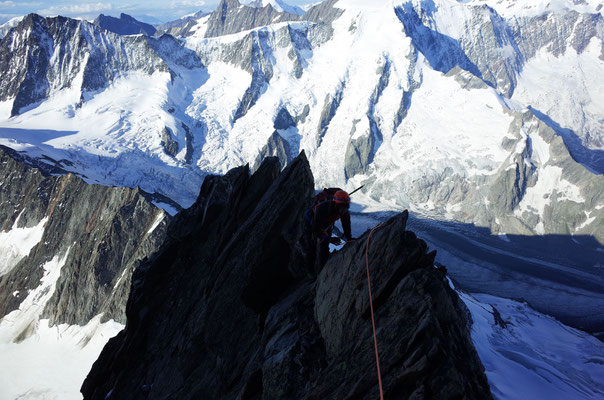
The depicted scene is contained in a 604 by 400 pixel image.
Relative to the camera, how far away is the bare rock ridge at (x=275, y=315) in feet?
30.6

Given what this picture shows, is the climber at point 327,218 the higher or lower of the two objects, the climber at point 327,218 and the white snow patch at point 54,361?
the higher

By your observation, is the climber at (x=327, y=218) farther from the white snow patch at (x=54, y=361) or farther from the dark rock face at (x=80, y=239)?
the white snow patch at (x=54, y=361)

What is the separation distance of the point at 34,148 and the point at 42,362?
10388 cm

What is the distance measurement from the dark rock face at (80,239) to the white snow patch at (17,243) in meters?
1.75

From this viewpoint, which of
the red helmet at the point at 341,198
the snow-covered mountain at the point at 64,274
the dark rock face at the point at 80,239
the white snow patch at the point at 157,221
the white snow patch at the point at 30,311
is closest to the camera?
the red helmet at the point at 341,198

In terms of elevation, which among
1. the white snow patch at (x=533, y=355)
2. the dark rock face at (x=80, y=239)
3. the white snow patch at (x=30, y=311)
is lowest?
the white snow patch at (x=533, y=355)

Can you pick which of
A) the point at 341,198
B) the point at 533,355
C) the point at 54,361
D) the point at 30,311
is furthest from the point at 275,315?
the point at 30,311

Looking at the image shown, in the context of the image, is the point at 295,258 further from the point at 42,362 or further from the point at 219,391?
the point at 42,362

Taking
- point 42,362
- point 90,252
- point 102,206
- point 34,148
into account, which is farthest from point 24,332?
point 34,148

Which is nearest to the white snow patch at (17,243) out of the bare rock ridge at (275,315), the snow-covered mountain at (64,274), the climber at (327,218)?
the snow-covered mountain at (64,274)

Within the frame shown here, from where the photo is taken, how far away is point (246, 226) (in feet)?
67.9

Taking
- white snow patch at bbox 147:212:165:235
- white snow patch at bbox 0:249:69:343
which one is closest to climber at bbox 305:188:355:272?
white snow patch at bbox 147:212:165:235

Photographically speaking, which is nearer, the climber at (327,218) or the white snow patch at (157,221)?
the climber at (327,218)

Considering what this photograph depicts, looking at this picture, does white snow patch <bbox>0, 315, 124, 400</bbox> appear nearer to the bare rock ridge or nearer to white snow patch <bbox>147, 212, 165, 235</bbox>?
white snow patch <bbox>147, 212, 165, 235</bbox>
